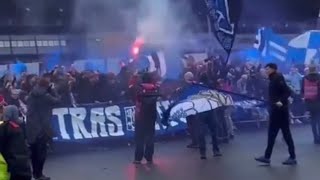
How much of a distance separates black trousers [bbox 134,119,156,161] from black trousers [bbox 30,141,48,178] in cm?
208

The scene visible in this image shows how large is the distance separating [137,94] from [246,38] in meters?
17.3

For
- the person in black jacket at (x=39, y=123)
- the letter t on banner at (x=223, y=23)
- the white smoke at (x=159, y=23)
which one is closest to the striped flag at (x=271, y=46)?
the white smoke at (x=159, y=23)

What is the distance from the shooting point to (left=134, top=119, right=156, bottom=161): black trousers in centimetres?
1279

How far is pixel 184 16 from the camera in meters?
23.0

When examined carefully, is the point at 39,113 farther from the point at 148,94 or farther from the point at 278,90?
the point at 278,90

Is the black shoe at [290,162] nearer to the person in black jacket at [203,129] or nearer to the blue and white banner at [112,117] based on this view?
the person in black jacket at [203,129]

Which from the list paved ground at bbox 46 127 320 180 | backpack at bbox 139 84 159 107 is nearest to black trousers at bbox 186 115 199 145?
paved ground at bbox 46 127 320 180

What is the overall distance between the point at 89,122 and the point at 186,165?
3.50 meters

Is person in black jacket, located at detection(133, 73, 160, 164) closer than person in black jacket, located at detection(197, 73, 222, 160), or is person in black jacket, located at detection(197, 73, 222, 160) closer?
person in black jacket, located at detection(133, 73, 160, 164)

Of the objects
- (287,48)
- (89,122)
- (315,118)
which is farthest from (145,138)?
(287,48)

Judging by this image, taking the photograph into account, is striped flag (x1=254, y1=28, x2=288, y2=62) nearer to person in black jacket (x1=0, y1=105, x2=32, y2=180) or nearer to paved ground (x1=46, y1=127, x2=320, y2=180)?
paved ground (x1=46, y1=127, x2=320, y2=180)

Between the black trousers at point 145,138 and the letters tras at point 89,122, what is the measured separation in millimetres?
2501

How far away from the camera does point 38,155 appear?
1114cm

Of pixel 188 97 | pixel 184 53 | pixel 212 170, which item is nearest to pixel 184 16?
pixel 184 53
